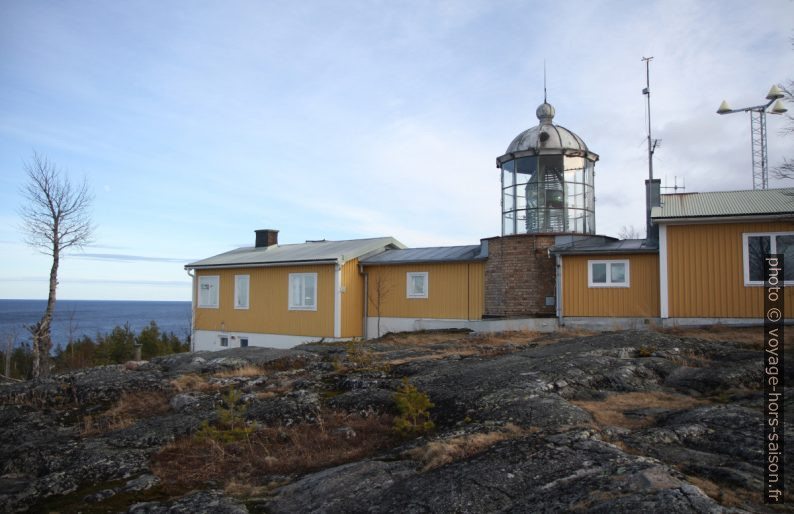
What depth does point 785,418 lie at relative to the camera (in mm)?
5805

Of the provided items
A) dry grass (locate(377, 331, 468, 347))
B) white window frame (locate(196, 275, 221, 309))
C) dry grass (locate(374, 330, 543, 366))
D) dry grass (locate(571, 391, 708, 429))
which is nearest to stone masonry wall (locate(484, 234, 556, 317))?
dry grass (locate(374, 330, 543, 366))

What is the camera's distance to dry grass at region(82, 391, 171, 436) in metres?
8.68

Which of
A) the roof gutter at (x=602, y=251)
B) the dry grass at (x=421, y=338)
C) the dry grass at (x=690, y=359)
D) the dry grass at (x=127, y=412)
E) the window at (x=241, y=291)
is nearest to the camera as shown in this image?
the dry grass at (x=127, y=412)

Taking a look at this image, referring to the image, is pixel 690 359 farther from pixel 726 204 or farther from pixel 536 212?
pixel 536 212

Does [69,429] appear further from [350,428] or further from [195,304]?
[195,304]

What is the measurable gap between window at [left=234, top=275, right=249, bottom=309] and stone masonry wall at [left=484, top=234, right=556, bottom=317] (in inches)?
368

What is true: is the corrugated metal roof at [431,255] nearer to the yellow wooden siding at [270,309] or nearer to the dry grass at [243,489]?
the yellow wooden siding at [270,309]

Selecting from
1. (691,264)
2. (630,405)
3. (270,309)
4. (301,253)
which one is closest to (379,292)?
(301,253)

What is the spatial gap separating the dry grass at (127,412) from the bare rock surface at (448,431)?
0.06 m

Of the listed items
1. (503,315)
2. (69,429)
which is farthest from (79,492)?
(503,315)

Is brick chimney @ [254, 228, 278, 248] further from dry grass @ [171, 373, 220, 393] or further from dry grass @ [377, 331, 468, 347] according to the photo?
dry grass @ [171, 373, 220, 393]

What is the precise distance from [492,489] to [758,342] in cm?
854

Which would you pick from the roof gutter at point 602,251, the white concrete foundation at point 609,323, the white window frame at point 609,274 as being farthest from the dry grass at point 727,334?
the roof gutter at point 602,251

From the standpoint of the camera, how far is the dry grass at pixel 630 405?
21.1 feet
